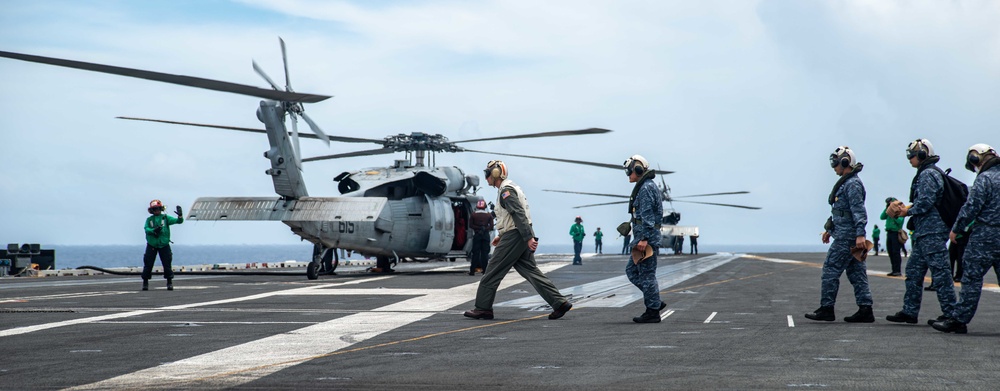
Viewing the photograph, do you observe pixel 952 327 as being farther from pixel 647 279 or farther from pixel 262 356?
pixel 262 356

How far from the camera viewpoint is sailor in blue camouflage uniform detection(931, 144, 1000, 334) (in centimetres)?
966

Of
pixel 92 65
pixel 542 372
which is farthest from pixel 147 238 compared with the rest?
pixel 542 372

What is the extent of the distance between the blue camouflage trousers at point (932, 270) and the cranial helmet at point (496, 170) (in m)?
4.83

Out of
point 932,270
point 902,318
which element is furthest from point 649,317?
point 932,270

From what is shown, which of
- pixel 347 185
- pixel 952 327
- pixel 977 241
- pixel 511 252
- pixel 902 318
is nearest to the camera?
pixel 952 327

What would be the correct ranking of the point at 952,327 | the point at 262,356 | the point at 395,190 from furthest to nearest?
1. the point at 395,190
2. the point at 952,327
3. the point at 262,356

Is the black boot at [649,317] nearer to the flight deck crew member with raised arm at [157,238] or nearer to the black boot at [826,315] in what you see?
the black boot at [826,315]

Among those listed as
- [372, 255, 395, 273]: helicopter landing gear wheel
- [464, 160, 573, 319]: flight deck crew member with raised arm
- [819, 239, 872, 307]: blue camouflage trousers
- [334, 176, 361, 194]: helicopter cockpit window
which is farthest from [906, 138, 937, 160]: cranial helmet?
[372, 255, 395, 273]: helicopter landing gear wheel

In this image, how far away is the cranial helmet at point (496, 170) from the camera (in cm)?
1199

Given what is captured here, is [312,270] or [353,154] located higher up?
[353,154]

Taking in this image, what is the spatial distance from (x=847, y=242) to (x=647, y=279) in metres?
2.33

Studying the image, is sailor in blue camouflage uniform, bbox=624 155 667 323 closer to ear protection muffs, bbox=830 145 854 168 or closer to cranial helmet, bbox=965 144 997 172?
ear protection muffs, bbox=830 145 854 168

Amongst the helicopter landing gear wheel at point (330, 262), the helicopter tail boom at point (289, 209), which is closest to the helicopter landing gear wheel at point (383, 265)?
the helicopter landing gear wheel at point (330, 262)

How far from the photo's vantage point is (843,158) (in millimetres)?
11320
